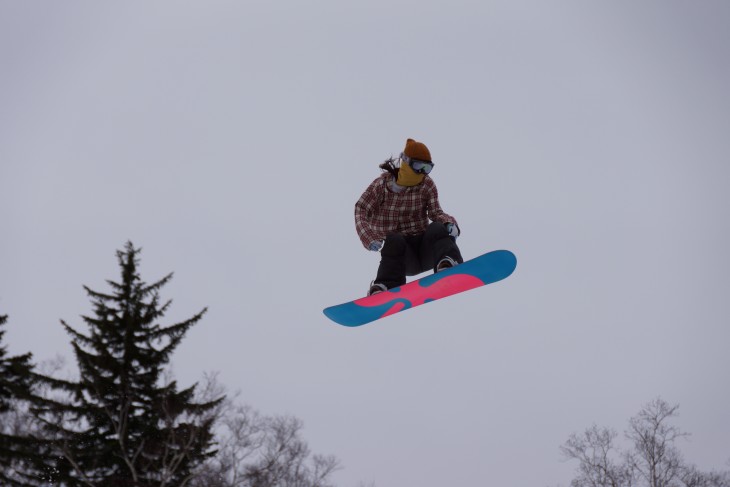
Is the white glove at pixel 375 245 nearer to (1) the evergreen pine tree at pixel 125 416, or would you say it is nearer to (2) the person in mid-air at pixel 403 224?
(2) the person in mid-air at pixel 403 224

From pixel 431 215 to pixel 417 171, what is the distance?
69 centimetres

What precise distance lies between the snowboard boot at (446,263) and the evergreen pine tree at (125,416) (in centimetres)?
920

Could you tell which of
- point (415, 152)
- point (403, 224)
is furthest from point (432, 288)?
point (415, 152)

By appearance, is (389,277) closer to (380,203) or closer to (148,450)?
(380,203)

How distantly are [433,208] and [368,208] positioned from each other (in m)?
0.67

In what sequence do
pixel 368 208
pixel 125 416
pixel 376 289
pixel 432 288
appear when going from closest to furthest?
pixel 432 288 → pixel 376 289 → pixel 368 208 → pixel 125 416

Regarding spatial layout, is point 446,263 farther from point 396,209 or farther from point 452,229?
point 396,209

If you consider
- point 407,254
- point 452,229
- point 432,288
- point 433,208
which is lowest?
point 432,288

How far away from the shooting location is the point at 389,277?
689 centimetres

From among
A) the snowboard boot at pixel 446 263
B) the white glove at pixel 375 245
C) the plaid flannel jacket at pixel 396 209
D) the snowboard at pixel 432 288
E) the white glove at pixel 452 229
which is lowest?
the snowboard at pixel 432 288

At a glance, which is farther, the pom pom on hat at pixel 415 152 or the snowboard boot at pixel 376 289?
the snowboard boot at pixel 376 289

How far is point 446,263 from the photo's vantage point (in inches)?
256


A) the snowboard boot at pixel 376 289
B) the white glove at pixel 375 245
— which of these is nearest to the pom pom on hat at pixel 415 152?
the white glove at pixel 375 245

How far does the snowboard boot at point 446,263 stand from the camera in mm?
6473
